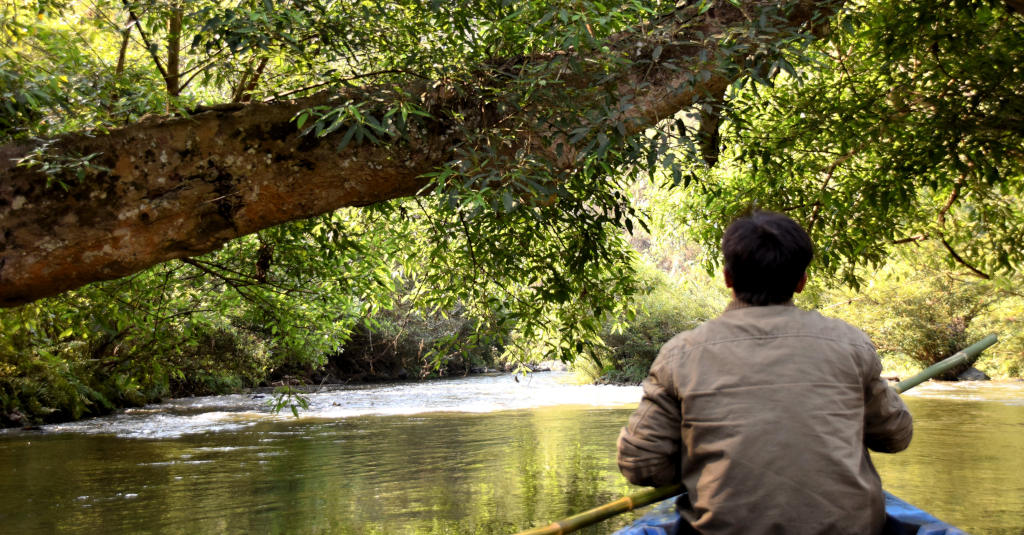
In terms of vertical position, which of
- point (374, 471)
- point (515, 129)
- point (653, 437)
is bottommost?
point (374, 471)

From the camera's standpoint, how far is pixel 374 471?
332 inches

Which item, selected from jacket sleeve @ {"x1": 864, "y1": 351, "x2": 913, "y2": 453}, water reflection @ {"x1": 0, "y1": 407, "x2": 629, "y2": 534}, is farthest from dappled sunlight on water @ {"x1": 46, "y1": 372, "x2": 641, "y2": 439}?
jacket sleeve @ {"x1": 864, "y1": 351, "x2": 913, "y2": 453}

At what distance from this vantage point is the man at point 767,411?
1996mm

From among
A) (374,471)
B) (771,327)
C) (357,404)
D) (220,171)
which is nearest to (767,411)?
(771,327)

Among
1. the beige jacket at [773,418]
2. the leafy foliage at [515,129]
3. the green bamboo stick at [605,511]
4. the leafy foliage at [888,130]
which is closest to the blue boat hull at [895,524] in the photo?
the green bamboo stick at [605,511]

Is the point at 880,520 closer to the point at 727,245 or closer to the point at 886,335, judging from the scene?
the point at 727,245

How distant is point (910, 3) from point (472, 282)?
4443mm

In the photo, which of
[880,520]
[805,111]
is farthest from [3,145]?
[805,111]

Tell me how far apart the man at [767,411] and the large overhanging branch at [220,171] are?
77.6 inches

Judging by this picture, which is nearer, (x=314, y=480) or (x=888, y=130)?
(x=888, y=130)

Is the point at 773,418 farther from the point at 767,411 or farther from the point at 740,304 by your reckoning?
the point at 740,304

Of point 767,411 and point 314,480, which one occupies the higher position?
point 767,411

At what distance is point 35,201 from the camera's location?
154 inches

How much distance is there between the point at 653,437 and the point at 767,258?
0.58 meters
